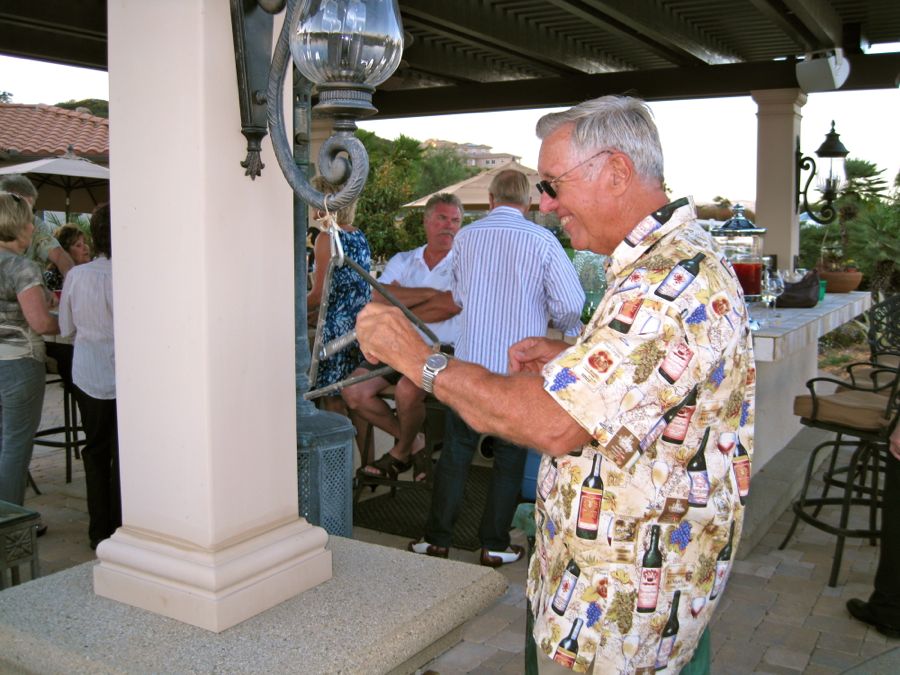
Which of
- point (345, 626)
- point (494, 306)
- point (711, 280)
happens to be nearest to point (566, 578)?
point (345, 626)

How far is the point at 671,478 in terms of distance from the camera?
1.60 metres

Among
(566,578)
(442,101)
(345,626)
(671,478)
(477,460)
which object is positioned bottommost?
(477,460)

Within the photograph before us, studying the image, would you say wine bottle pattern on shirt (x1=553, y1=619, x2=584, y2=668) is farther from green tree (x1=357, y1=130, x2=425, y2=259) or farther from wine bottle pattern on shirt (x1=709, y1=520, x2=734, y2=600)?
green tree (x1=357, y1=130, x2=425, y2=259)

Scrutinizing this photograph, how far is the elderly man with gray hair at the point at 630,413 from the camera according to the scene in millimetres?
1477

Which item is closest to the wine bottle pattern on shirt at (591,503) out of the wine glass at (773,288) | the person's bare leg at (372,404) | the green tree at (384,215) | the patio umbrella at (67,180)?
the person's bare leg at (372,404)

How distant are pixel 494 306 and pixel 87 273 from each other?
6.84 ft

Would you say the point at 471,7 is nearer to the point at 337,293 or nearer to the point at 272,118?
the point at 337,293

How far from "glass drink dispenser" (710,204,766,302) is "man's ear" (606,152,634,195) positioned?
400cm

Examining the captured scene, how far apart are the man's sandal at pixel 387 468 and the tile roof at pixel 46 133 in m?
6.59

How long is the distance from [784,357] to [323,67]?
463cm

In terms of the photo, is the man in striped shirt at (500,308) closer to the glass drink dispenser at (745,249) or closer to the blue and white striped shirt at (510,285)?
the blue and white striped shirt at (510,285)

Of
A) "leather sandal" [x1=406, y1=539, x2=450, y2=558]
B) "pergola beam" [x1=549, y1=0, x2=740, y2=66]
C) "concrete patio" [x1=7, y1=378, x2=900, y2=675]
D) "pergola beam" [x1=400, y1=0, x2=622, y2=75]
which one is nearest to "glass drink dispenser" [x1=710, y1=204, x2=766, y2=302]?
"concrete patio" [x1=7, y1=378, x2=900, y2=675]

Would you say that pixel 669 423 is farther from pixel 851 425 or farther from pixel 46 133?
pixel 46 133

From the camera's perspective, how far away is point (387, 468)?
545 centimetres
